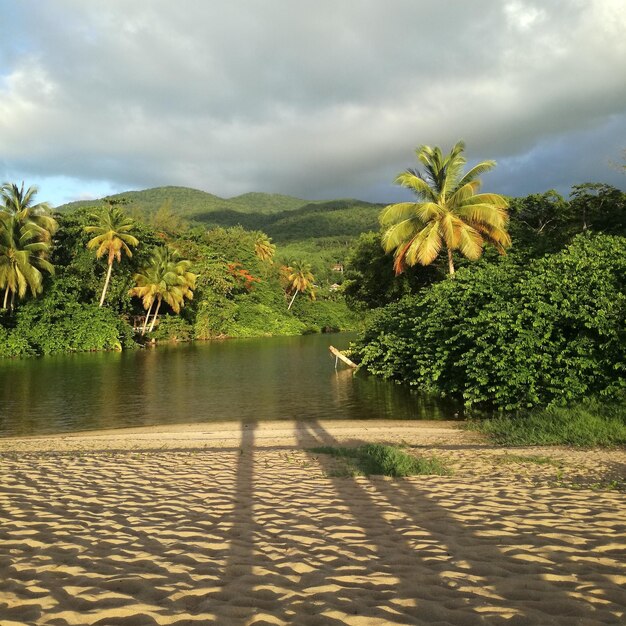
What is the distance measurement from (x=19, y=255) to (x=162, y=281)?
48.1 ft

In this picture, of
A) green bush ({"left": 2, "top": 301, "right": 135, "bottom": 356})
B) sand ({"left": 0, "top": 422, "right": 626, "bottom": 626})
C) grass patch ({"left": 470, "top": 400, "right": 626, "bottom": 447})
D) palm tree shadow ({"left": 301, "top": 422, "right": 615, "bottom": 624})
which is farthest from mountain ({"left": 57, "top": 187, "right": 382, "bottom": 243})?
palm tree shadow ({"left": 301, "top": 422, "right": 615, "bottom": 624})

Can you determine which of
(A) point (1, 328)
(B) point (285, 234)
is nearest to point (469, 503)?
(A) point (1, 328)

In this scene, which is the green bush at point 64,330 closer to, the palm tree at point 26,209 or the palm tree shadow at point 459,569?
the palm tree at point 26,209

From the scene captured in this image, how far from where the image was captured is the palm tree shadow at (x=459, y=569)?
3438mm

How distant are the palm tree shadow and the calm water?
10.8 metres

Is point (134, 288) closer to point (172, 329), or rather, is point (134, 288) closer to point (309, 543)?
point (172, 329)

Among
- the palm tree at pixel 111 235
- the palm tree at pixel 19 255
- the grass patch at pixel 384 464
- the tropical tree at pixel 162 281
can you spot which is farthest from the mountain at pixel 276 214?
the grass patch at pixel 384 464

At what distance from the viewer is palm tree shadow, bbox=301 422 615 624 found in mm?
3438

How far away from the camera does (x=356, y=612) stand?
3.43m

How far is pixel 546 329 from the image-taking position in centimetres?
1457

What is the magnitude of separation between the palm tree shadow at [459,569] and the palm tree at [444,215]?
59.1ft

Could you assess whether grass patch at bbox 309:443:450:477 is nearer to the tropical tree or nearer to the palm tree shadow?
the palm tree shadow

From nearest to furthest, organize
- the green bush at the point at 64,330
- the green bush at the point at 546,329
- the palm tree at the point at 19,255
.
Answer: the green bush at the point at 546,329 < the palm tree at the point at 19,255 < the green bush at the point at 64,330

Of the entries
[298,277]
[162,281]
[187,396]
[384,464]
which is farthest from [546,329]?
[298,277]
